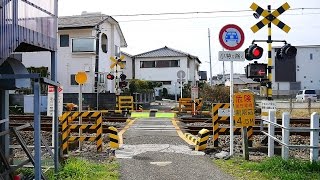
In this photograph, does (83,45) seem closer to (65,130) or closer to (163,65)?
(163,65)

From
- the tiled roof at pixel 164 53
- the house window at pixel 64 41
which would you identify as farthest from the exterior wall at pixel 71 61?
the tiled roof at pixel 164 53

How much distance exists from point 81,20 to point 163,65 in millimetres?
20571

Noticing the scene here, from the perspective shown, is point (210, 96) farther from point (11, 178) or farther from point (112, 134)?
point (11, 178)

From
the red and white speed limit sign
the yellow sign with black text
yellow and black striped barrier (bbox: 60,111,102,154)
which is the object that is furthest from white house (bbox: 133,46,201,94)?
the yellow sign with black text

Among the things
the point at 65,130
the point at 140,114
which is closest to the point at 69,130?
the point at 65,130

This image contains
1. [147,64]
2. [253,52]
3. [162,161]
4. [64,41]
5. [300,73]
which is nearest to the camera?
[162,161]

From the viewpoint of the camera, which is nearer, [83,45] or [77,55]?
[83,45]

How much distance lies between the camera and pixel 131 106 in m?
23.7

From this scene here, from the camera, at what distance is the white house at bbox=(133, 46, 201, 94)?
5097cm

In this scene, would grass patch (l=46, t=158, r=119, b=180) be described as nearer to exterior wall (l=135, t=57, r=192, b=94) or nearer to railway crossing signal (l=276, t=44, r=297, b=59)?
railway crossing signal (l=276, t=44, r=297, b=59)

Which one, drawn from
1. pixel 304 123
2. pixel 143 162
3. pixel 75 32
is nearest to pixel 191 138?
pixel 143 162

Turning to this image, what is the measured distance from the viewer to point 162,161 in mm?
8219

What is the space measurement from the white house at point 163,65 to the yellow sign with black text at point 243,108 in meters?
42.1

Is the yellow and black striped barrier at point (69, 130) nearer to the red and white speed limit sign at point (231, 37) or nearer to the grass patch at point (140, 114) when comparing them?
the red and white speed limit sign at point (231, 37)
